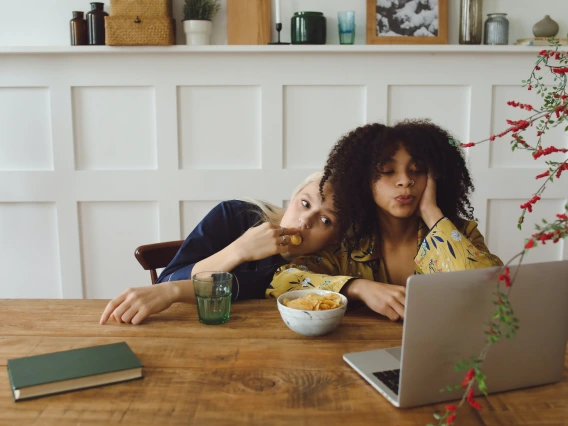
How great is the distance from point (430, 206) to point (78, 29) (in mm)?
1923

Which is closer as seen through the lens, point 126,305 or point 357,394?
point 357,394

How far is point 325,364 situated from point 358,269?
2.07 ft

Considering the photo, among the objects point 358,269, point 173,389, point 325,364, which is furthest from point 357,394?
point 358,269

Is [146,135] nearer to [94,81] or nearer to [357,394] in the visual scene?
[94,81]

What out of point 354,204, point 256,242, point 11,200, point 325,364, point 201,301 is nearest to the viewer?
point 325,364

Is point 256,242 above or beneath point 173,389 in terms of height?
above

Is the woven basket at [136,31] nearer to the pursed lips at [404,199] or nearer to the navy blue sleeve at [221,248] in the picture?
the navy blue sleeve at [221,248]

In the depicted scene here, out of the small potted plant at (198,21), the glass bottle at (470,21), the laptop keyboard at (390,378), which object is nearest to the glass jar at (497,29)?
the glass bottle at (470,21)

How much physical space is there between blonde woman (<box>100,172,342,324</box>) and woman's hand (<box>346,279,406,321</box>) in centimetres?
24

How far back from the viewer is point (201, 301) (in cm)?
135

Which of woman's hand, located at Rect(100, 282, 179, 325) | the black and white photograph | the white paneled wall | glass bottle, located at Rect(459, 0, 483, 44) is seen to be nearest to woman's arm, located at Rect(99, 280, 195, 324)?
woman's hand, located at Rect(100, 282, 179, 325)

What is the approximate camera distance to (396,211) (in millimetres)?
1642

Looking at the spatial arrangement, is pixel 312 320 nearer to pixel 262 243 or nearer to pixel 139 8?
pixel 262 243

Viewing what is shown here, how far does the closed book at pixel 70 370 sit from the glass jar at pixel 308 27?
1.96m
